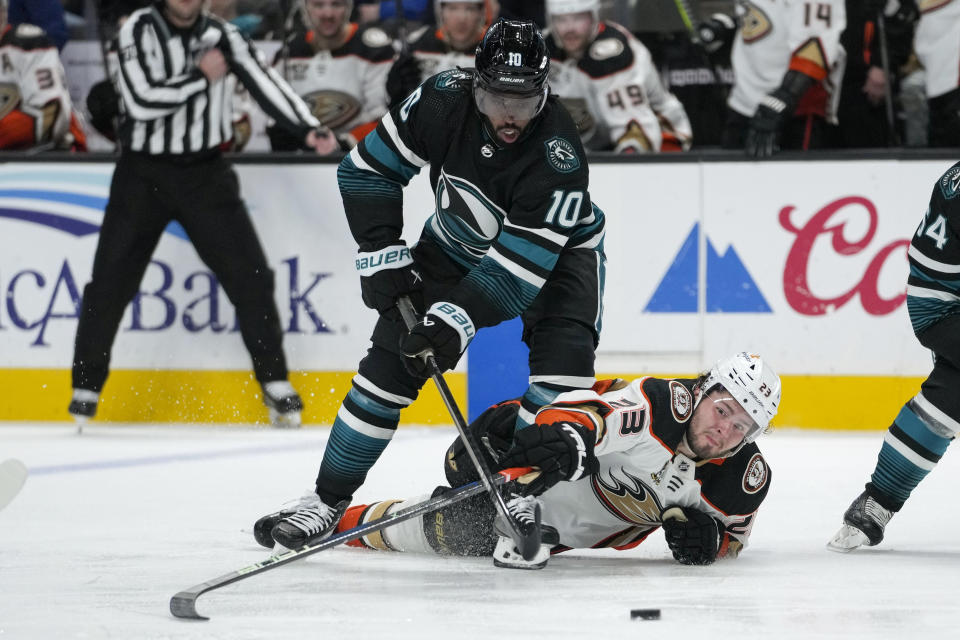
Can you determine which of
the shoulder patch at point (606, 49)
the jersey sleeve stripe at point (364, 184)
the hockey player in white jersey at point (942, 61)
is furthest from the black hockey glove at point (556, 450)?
the hockey player in white jersey at point (942, 61)

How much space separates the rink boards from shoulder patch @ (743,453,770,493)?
2.48 meters

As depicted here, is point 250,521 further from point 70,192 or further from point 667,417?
point 70,192

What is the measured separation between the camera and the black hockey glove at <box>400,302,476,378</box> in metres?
2.99

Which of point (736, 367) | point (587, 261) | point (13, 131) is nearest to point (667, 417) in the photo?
point (736, 367)

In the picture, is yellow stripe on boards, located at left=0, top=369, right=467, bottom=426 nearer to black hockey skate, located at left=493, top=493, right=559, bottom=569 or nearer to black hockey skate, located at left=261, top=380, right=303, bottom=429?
black hockey skate, located at left=261, top=380, right=303, bottom=429

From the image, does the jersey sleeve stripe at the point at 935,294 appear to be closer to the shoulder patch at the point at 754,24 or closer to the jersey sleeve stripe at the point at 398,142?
the jersey sleeve stripe at the point at 398,142

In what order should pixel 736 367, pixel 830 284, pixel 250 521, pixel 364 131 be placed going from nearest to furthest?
pixel 736 367 → pixel 250 521 → pixel 830 284 → pixel 364 131

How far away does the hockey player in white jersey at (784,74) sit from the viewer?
5527 mm

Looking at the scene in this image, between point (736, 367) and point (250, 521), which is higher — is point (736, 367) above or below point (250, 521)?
above

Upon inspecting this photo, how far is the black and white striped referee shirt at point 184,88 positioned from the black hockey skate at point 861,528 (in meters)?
2.96

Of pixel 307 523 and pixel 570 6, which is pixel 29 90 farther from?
pixel 307 523

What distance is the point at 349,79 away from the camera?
19.7 ft

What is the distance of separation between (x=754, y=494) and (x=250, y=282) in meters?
2.95

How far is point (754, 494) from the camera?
10.1 ft
